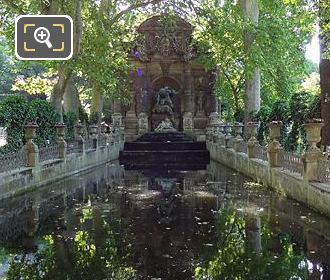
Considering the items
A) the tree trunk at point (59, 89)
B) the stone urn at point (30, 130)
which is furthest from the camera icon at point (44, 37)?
the tree trunk at point (59, 89)

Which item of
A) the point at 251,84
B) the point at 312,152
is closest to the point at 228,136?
the point at 251,84

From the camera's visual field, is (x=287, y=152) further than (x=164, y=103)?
No

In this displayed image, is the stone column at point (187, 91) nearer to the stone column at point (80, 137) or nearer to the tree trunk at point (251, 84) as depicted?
the tree trunk at point (251, 84)

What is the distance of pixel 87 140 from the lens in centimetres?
2316

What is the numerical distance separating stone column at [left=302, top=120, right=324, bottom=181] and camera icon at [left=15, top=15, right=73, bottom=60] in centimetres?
692

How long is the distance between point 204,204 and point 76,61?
390 inches

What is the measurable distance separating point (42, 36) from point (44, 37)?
0.07 ft

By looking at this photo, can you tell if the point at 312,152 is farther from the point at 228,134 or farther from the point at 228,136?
the point at 228,134

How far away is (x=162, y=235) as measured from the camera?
858cm

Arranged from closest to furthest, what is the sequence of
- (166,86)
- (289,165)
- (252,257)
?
(252,257) → (289,165) → (166,86)

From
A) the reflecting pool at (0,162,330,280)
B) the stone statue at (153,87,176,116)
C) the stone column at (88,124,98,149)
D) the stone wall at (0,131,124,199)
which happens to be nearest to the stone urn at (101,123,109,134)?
the stone wall at (0,131,124,199)

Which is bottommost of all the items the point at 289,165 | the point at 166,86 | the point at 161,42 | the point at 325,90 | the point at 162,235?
the point at 162,235

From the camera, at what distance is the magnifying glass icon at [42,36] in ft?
15.9

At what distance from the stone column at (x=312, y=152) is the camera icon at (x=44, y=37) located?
692 cm
